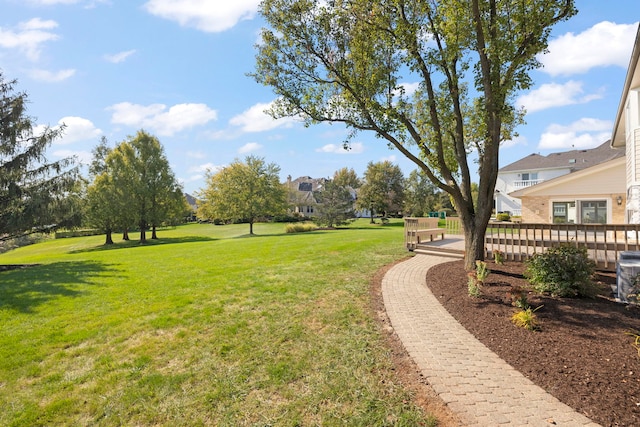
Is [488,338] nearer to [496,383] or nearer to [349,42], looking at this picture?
[496,383]

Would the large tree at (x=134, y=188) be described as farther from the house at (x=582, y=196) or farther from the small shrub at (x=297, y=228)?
the house at (x=582, y=196)

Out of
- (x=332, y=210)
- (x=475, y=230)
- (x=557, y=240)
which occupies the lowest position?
(x=557, y=240)

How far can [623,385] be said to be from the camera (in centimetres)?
322

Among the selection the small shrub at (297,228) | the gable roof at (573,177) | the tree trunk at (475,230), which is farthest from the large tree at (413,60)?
the small shrub at (297,228)

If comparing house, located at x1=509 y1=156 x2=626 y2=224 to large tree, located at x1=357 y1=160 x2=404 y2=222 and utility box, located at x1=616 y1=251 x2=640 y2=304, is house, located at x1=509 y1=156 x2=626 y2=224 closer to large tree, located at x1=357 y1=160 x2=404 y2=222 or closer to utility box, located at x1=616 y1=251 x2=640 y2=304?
utility box, located at x1=616 y1=251 x2=640 y2=304

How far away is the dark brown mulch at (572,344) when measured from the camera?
10.0 feet

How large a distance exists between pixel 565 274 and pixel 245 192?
29.8 meters

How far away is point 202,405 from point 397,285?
534 cm

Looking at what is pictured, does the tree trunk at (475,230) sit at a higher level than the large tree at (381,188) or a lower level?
lower

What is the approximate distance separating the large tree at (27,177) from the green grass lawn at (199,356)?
9.18m

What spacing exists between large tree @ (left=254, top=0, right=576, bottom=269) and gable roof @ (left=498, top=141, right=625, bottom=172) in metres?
28.3

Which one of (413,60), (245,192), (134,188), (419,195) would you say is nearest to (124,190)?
(134,188)

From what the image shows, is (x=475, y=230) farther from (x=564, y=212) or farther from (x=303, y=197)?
(x=303, y=197)

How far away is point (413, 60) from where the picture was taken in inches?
314
